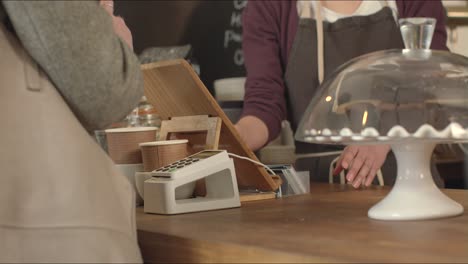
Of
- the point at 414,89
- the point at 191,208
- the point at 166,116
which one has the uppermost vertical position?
the point at 414,89

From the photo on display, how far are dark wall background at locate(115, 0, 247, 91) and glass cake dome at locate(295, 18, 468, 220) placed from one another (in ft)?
6.49

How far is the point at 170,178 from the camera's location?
136 cm

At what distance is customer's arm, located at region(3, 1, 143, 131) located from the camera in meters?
0.92

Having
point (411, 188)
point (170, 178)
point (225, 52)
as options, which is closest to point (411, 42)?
point (411, 188)

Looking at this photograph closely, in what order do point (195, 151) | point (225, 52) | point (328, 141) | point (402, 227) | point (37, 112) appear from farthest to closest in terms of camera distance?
point (225, 52) < point (195, 151) < point (328, 141) < point (402, 227) < point (37, 112)

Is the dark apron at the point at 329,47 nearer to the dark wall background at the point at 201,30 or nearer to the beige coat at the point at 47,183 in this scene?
the dark wall background at the point at 201,30

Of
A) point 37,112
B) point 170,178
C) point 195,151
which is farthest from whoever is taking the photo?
point 195,151

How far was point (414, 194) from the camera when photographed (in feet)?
3.90

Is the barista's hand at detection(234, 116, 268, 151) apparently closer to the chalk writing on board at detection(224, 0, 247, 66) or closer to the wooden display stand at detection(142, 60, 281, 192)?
the wooden display stand at detection(142, 60, 281, 192)

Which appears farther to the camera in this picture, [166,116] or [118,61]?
[166,116]

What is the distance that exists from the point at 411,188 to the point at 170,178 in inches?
16.4

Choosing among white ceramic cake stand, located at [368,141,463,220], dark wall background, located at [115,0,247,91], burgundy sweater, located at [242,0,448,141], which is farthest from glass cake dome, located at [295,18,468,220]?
dark wall background, located at [115,0,247,91]

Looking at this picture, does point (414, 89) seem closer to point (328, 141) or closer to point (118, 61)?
point (328, 141)

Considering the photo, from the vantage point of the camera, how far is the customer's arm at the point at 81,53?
0.92m
